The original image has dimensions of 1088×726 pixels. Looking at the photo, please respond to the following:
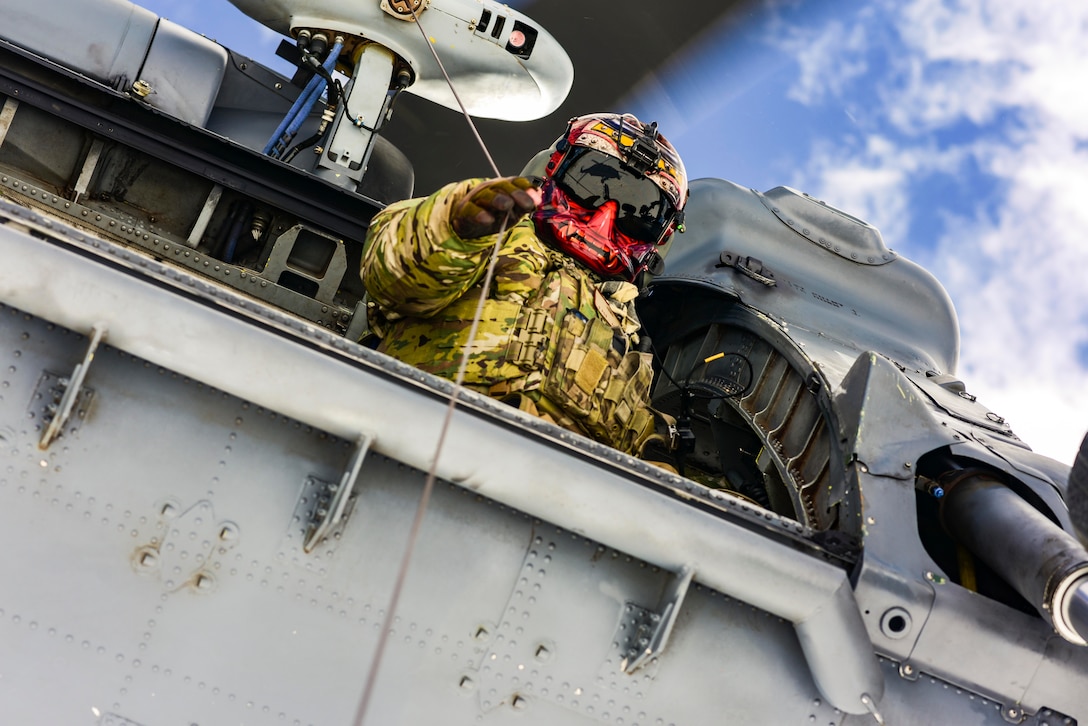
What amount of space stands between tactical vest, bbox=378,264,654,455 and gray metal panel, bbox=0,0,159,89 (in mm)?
2137

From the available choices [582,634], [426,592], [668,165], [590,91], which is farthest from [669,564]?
[590,91]

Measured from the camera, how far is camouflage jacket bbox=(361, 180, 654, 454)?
287 centimetres

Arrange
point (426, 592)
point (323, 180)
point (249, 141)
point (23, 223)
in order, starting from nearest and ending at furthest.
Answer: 1. point (23, 223)
2. point (426, 592)
3. point (323, 180)
4. point (249, 141)

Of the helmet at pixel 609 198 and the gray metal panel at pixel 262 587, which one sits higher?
the helmet at pixel 609 198

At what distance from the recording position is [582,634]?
2.37 meters

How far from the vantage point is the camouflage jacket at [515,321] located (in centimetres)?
287

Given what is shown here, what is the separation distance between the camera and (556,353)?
3312mm

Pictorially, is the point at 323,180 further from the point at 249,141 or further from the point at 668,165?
the point at 668,165

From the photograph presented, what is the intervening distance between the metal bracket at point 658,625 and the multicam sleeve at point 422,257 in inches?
42.9

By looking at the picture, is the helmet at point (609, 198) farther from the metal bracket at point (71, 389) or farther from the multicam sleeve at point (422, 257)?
the metal bracket at point (71, 389)

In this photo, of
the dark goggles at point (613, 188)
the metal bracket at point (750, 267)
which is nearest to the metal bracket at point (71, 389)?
the dark goggles at point (613, 188)

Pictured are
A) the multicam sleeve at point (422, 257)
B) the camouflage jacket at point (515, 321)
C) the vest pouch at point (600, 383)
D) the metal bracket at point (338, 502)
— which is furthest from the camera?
the vest pouch at point (600, 383)

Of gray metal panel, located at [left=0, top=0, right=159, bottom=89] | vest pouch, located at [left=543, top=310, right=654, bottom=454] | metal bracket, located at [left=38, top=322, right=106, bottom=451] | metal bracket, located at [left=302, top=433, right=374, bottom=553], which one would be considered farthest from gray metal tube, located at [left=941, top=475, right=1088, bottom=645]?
gray metal panel, located at [left=0, top=0, right=159, bottom=89]

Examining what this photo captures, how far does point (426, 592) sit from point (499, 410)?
0.47 metres
